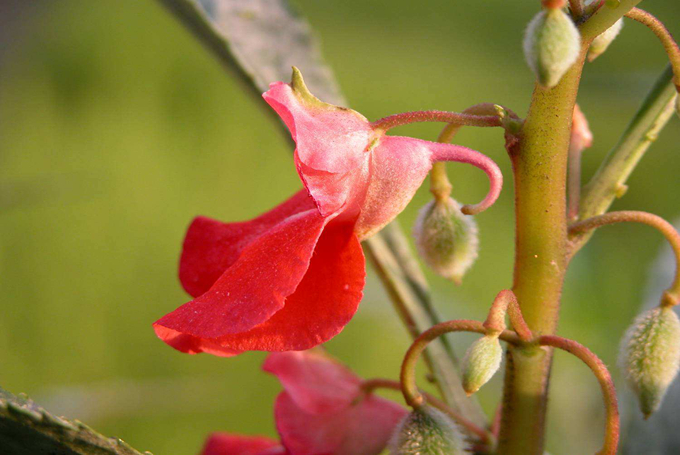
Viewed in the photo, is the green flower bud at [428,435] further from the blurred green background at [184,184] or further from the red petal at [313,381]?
the blurred green background at [184,184]

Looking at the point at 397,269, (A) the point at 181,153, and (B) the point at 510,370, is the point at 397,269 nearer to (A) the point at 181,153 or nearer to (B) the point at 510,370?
(B) the point at 510,370

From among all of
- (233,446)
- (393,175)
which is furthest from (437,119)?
(233,446)

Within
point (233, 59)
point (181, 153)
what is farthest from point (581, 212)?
point (181, 153)

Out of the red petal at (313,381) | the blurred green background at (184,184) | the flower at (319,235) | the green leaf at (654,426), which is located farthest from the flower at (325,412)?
the blurred green background at (184,184)

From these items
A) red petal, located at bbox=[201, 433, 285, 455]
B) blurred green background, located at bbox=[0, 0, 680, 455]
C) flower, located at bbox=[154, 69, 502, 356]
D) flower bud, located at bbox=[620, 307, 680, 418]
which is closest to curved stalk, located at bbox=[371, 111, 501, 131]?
flower, located at bbox=[154, 69, 502, 356]

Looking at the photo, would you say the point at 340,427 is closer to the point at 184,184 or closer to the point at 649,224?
the point at 649,224

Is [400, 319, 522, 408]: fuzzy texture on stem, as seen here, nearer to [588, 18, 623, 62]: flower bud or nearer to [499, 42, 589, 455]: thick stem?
[499, 42, 589, 455]: thick stem
